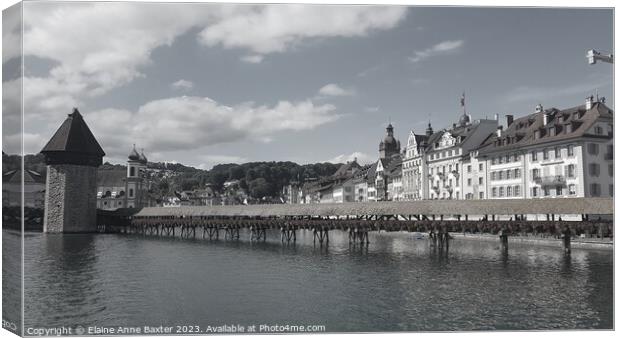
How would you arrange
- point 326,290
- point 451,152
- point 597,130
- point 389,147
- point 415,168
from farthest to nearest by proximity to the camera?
point 389,147 → point 415,168 → point 451,152 → point 597,130 → point 326,290

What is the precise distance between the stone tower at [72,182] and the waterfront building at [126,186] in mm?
26237

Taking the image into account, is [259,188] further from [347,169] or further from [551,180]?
[551,180]

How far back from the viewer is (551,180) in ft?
131

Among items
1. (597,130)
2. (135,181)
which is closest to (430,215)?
(597,130)

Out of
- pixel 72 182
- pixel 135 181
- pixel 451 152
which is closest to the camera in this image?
pixel 72 182

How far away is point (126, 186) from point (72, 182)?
31.3 metres

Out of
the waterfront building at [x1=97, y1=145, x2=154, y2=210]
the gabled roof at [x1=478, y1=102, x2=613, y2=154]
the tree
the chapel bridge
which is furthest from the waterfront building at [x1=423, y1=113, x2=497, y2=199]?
the waterfront building at [x1=97, y1=145, x2=154, y2=210]

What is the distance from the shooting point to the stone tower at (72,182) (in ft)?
166

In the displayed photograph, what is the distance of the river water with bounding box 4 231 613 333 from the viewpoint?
14828 mm

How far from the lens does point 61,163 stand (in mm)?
52312

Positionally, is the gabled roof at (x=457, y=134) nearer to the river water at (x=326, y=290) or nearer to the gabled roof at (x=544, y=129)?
the gabled roof at (x=544, y=129)

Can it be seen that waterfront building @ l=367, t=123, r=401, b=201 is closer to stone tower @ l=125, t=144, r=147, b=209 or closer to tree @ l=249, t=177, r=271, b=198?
tree @ l=249, t=177, r=271, b=198

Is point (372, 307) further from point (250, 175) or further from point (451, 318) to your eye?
point (250, 175)

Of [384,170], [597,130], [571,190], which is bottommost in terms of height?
[571,190]
